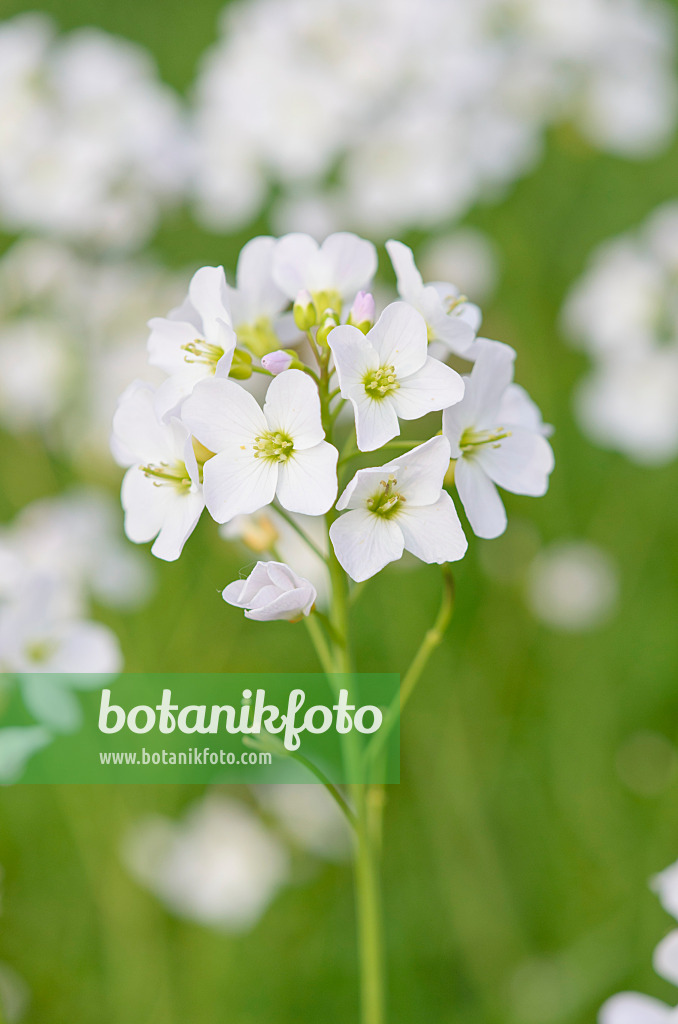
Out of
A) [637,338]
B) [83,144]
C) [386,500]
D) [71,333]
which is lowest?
Answer: [71,333]

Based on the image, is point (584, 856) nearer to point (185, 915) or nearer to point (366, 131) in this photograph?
point (185, 915)

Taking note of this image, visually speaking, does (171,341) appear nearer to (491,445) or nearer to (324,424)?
(324,424)

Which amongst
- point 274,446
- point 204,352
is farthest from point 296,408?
point 204,352

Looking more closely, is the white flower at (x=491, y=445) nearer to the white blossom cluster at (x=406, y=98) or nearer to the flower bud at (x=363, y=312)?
the flower bud at (x=363, y=312)

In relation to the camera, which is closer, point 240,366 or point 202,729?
point 240,366

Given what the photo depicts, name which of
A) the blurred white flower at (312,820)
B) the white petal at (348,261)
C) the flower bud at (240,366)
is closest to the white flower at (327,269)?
the white petal at (348,261)
